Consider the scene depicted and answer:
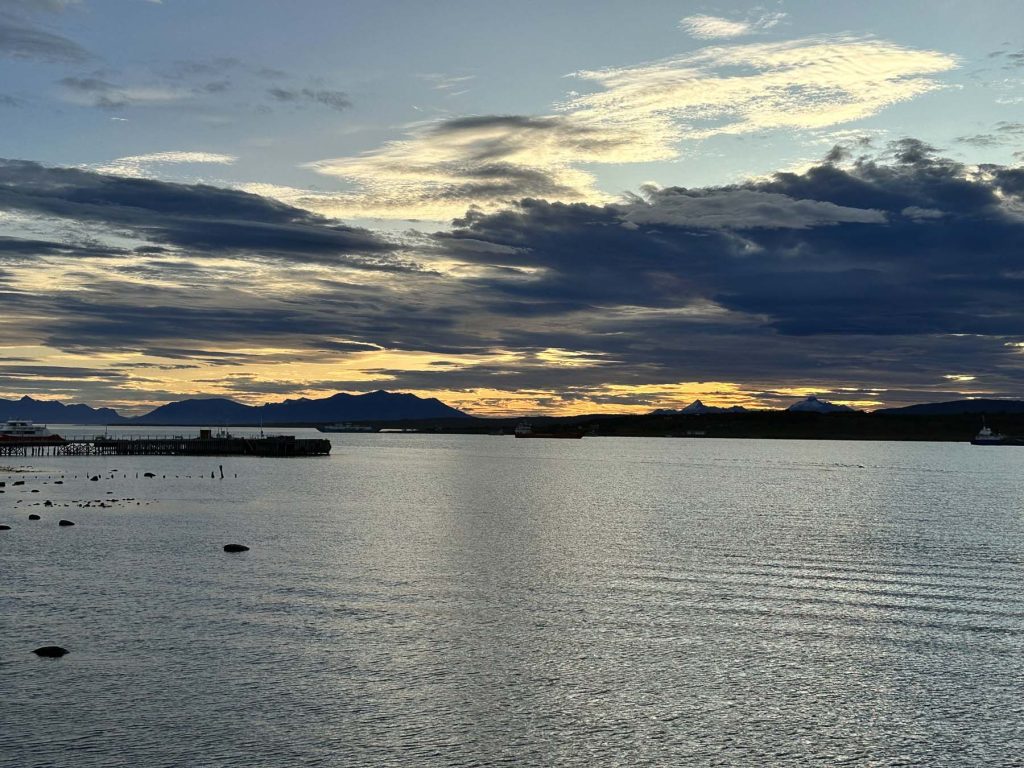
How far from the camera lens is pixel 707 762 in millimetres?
24609

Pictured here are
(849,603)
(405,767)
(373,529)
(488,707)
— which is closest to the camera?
(405,767)

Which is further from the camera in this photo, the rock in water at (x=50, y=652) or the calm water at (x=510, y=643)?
the rock in water at (x=50, y=652)

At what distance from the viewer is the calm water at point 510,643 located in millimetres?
25906

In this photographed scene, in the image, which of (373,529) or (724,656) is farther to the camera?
(373,529)

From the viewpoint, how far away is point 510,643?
36531 millimetres

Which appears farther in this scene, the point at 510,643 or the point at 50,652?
the point at 510,643

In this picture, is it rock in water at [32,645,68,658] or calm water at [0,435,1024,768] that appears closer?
calm water at [0,435,1024,768]

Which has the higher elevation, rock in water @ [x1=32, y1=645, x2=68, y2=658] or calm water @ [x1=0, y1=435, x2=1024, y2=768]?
rock in water @ [x1=32, y1=645, x2=68, y2=658]

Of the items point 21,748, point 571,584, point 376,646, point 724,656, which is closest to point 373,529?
point 571,584

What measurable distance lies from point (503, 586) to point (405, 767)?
25.2 metres

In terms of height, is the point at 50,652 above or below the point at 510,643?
above

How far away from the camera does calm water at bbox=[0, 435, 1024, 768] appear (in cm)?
2591

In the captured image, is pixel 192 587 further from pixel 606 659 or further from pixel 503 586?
pixel 606 659

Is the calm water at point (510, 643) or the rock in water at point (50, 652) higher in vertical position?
the rock in water at point (50, 652)
